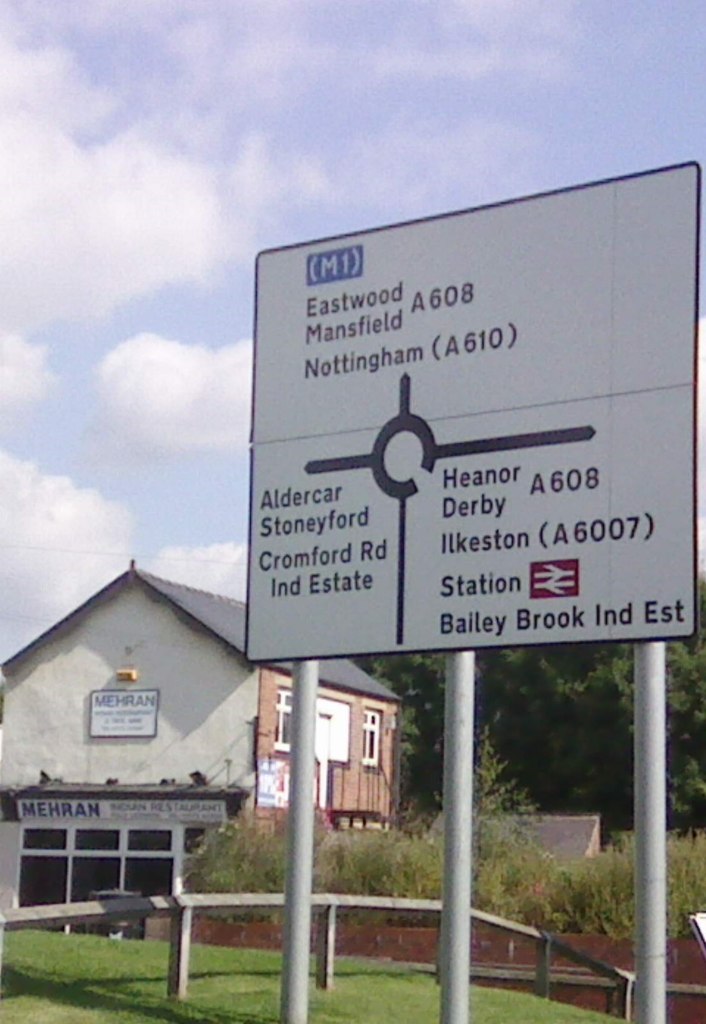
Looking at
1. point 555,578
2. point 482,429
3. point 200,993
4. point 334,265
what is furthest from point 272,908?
point 334,265

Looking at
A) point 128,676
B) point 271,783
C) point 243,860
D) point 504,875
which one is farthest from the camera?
point 128,676

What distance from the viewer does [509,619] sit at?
9.65 m

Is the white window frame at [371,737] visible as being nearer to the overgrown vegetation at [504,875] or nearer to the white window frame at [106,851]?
the white window frame at [106,851]

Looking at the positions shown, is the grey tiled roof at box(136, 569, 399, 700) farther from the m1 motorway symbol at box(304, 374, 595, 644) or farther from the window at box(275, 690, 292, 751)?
the m1 motorway symbol at box(304, 374, 595, 644)

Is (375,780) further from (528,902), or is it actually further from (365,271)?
(365,271)

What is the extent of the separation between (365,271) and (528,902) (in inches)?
617

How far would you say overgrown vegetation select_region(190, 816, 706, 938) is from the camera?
23.5m

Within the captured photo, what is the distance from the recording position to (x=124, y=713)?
142 ft

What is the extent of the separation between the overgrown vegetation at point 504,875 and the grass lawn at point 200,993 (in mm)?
8948

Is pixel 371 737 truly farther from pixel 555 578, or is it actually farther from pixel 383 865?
pixel 555 578

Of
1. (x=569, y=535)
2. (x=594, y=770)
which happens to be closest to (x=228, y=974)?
(x=569, y=535)

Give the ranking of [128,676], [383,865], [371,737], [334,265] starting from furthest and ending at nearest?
[371,737], [128,676], [383,865], [334,265]

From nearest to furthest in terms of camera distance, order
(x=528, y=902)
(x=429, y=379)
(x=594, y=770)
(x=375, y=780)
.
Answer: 1. (x=429, y=379)
2. (x=528, y=902)
3. (x=375, y=780)
4. (x=594, y=770)

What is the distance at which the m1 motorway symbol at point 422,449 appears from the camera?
9695 mm
